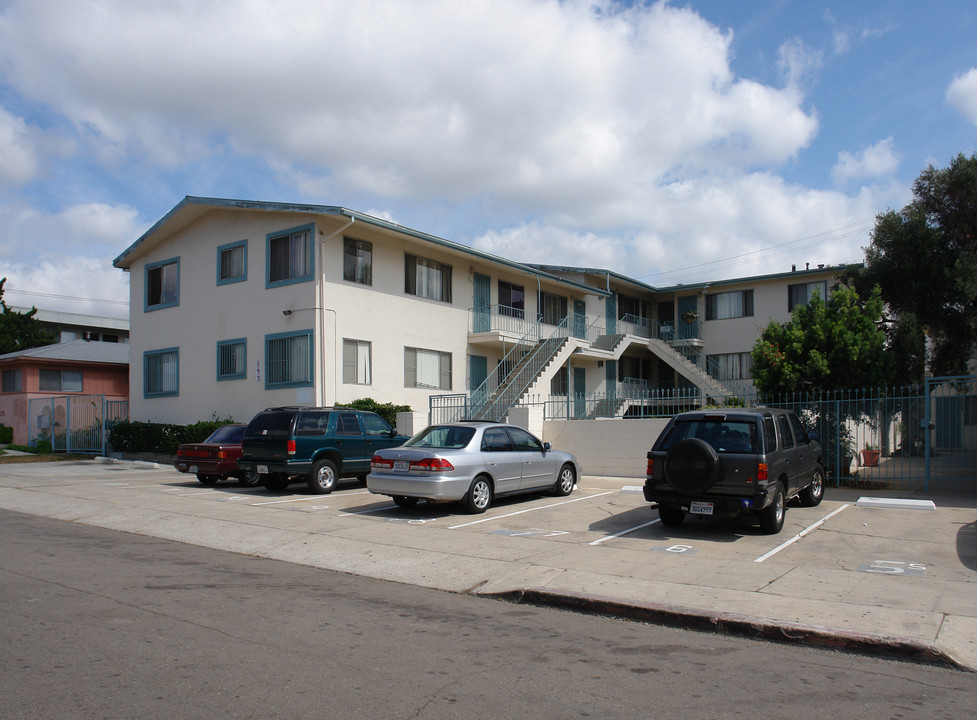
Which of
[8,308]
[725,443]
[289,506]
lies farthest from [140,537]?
[8,308]

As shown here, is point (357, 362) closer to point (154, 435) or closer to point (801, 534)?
point (154, 435)

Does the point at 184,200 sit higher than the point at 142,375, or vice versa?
the point at 184,200

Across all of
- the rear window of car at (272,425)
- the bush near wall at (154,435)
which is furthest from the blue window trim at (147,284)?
the rear window of car at (272,425)

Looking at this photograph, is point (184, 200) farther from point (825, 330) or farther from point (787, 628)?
point (787, 628)

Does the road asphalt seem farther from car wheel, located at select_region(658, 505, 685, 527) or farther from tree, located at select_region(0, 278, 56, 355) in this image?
tree, located at select_region(0, 278, 56, 355)

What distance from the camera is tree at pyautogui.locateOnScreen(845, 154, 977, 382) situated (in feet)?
69.3

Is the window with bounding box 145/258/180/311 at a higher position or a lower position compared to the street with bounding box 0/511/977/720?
higher

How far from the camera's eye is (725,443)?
1053cm

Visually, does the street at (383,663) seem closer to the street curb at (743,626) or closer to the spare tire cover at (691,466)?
the street curb at (743,626)

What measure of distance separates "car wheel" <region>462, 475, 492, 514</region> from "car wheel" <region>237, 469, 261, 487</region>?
6.37 metres

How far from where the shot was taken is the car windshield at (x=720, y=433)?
34.0 feet

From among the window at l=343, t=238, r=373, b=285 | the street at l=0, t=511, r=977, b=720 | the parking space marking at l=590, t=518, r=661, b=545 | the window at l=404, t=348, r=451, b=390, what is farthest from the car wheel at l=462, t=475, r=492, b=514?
the window at l=404, t=348, r=451, b=390

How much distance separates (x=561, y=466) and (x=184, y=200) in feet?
55.1

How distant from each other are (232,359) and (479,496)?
14434 mm
